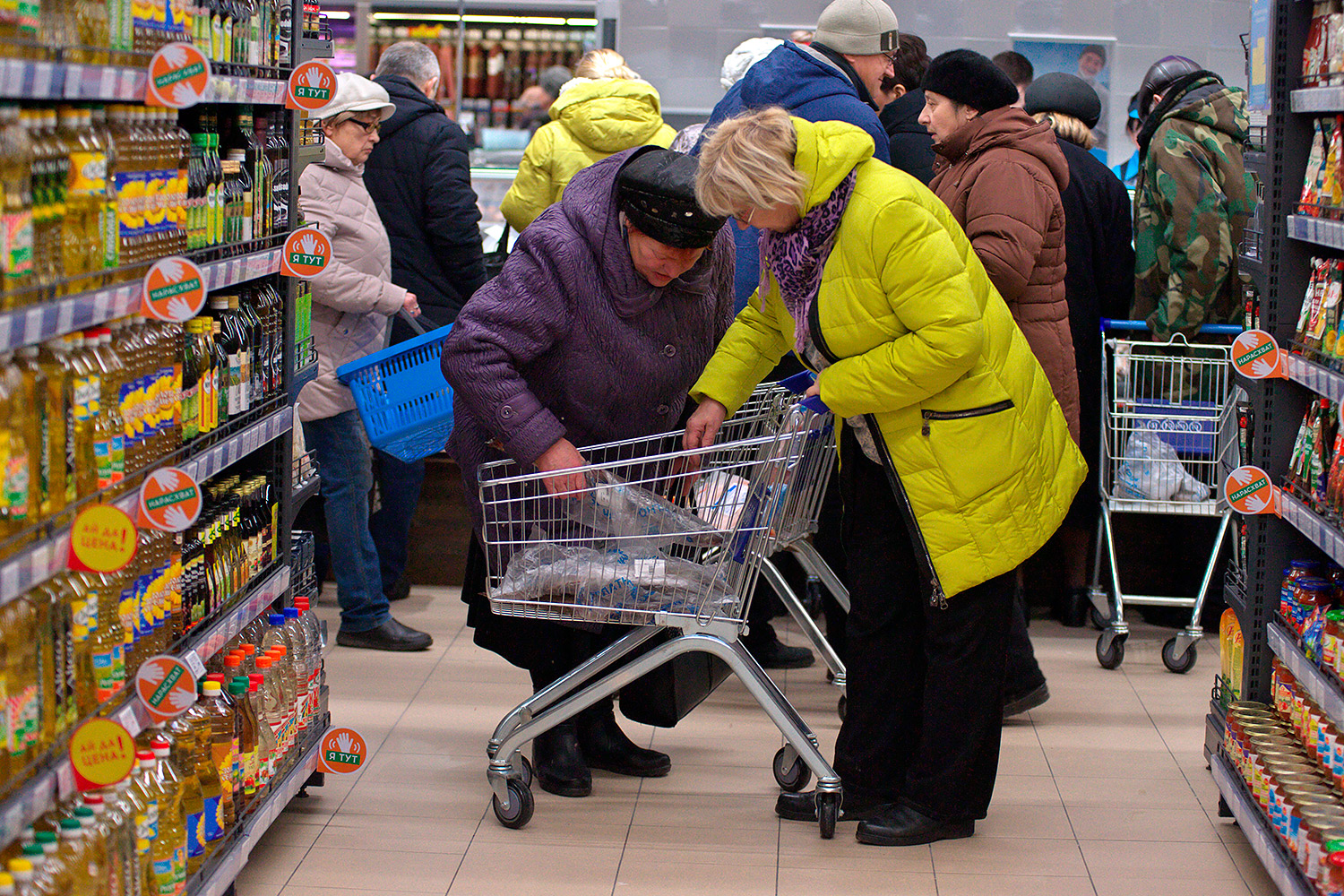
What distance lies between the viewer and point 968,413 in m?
3.13

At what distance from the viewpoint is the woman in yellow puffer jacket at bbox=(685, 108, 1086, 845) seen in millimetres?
3027

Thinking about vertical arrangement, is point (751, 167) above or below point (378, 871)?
above

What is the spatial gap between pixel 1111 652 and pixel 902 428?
2109mm

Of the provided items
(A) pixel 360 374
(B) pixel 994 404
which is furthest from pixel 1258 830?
(A) pixel 360 374

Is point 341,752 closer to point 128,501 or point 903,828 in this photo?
point 128,501

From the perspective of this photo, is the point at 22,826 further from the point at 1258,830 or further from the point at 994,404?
the point at 1258,830

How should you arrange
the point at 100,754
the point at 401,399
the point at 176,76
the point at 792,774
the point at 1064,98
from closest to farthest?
1. the point at 100,754
2. the point at 176,76
3. the point at 792,774
4. the point at 401,399
5. the point at 1064,98

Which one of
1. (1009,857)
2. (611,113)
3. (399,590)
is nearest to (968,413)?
(1009,857)

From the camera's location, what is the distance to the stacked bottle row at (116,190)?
2098 mm

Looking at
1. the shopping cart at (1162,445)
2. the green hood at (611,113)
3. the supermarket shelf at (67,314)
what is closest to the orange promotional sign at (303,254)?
the supermarket shelf at (67,314)

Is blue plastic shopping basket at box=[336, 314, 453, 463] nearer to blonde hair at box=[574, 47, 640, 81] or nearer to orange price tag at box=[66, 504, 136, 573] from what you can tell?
blonde hair at box=[574, 47, 640, 81]

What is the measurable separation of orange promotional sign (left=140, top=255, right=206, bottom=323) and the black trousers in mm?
1556

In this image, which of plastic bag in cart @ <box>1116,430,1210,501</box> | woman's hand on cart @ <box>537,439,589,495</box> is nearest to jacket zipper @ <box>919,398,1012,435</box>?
woman's hand on cart @ <box>537,439,589,495</box>

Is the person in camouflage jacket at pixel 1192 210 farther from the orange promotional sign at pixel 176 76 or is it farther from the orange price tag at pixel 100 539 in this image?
the orange price tag at pixel 100 539
